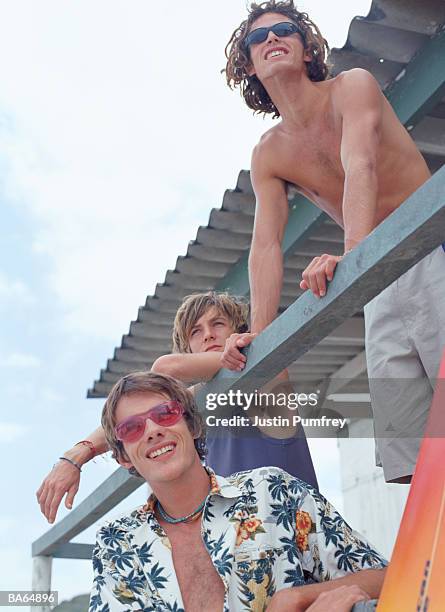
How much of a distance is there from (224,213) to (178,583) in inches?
84.6

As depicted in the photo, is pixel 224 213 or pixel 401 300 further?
pixel 224 213

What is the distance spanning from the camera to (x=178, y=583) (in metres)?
2.06

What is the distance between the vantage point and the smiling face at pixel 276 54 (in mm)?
2631

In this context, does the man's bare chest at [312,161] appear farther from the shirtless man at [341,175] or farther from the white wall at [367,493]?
the white wall at [367,493]

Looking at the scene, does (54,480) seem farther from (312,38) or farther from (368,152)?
(312,38)

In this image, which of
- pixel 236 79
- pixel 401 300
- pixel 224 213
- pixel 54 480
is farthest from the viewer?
pixel 224 213

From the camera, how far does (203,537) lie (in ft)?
6.98

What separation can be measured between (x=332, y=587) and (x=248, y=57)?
1.76 meters

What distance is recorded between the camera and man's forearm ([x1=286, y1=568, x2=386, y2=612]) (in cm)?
183

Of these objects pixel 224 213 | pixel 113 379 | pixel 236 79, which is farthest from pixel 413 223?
pixel 113 379

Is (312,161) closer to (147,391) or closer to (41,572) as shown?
(147,391)

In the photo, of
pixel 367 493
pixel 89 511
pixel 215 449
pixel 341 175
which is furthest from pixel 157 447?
pixel 367 493

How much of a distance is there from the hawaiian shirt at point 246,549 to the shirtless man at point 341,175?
33 centimetres

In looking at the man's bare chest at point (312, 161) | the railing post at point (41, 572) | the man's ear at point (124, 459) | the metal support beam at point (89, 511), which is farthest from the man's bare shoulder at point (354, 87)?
the railing post at point (41, 572)
